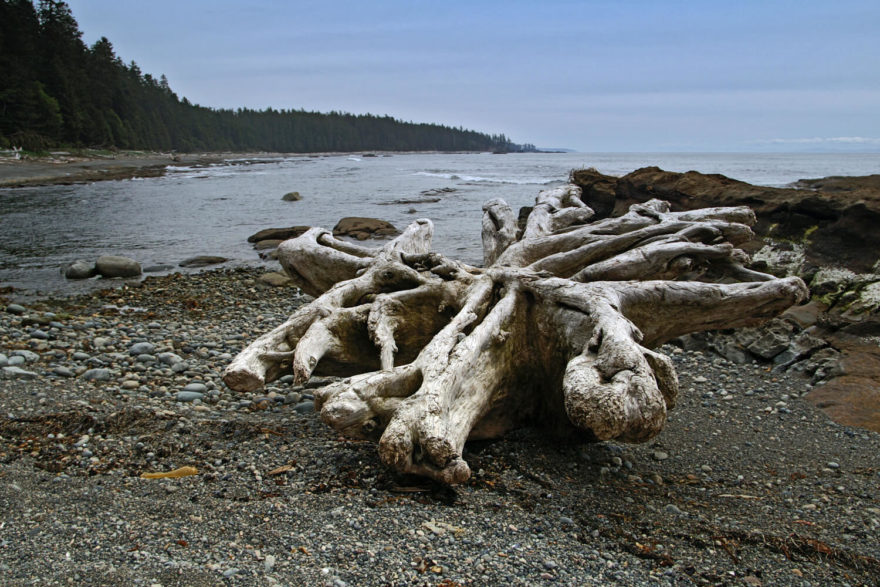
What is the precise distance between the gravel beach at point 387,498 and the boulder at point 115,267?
19.4ft

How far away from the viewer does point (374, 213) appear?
21.0 meters

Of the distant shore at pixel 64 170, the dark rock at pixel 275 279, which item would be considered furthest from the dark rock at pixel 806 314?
the distant shore at pixel 64 170

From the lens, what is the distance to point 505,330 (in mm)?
4266

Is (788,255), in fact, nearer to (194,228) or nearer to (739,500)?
(739,500)

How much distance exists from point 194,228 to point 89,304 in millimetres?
9526

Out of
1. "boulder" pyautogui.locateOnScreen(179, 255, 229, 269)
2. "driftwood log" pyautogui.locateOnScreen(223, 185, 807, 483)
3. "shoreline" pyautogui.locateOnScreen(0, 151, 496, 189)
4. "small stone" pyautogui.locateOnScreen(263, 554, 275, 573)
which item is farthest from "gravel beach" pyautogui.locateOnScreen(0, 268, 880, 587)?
"shoreline" pyautogui.locateOnScreen(0, 151, 496, 189)

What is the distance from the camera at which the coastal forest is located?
158 feet

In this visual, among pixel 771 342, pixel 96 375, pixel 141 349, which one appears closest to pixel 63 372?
pixel 96 375

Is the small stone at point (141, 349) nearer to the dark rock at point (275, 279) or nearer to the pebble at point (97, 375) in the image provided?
the pebble at point (97, 375)

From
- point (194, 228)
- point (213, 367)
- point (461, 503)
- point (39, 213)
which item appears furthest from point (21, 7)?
point (461, 503)

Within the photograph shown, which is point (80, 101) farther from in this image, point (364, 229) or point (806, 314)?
point (806, 314)

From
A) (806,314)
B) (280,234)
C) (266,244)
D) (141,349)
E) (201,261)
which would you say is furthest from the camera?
(280,234)

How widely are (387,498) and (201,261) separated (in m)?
10.7

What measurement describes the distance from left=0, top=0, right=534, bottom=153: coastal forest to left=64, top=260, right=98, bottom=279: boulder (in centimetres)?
4160
